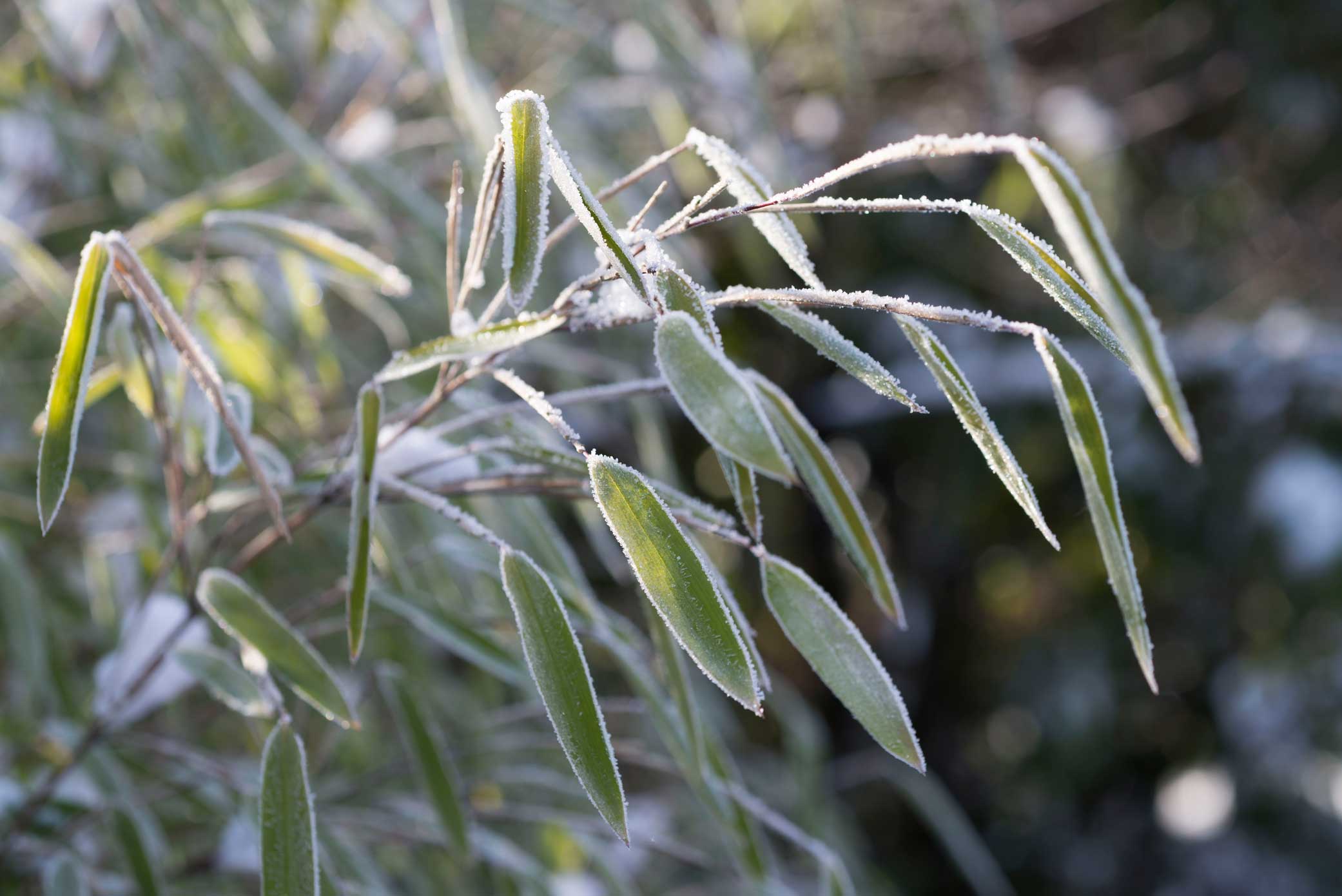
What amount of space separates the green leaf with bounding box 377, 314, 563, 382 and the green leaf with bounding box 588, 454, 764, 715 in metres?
0.04

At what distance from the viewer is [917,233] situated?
148cm

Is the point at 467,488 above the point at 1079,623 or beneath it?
above

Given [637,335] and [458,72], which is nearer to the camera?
[458,72]

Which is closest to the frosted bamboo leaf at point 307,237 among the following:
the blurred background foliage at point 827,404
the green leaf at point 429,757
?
the blurred background foliage at point 827,404

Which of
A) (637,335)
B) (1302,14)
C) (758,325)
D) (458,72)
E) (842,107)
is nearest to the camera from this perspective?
(458,72)

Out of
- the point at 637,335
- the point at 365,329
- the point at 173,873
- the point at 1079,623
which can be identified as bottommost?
the point at 1079,623

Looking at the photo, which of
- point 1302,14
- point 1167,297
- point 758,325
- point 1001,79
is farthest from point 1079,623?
point 1302,14

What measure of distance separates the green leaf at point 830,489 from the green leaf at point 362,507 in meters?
0.11

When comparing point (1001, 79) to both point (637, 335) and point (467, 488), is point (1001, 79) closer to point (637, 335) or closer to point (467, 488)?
point (637, 335)

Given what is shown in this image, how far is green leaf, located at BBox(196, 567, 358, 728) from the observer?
14.2 inches

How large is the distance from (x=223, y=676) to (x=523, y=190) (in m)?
0.25

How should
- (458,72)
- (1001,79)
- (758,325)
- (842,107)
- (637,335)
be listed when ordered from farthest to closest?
(758,325)
(842,107)
(637,335)
(1001,79)
(458,72)

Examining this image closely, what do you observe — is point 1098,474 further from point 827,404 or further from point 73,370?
point 827,404

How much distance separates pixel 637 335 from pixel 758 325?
577mm
